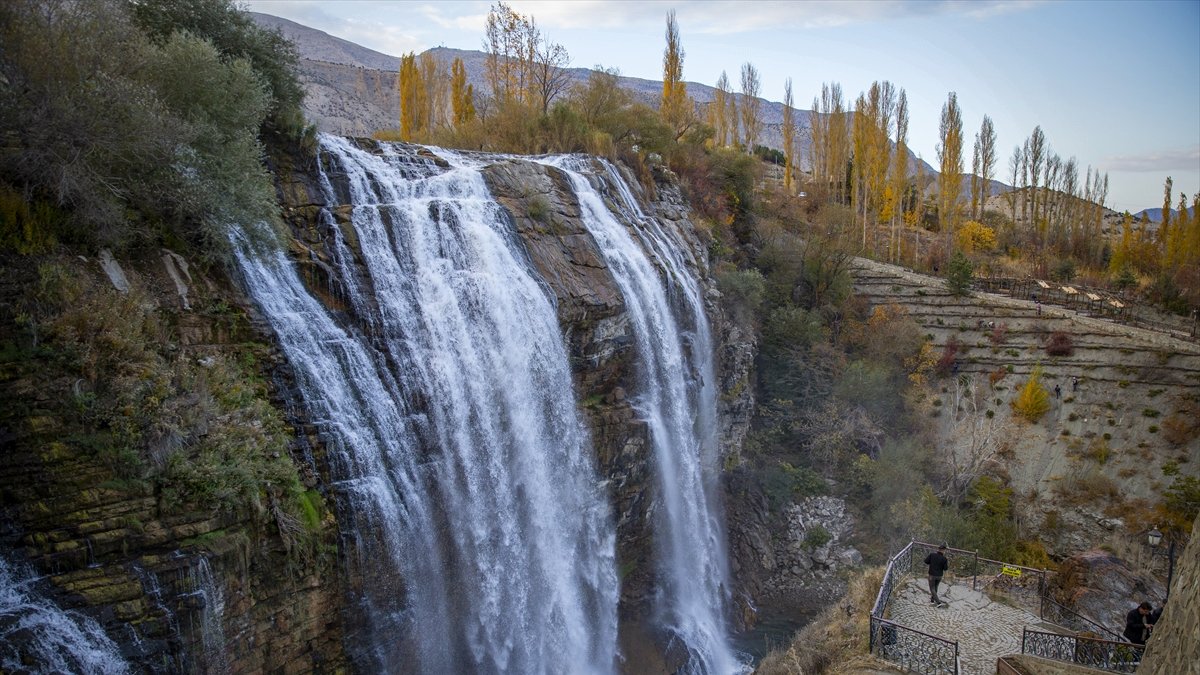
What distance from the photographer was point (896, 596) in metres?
14.5

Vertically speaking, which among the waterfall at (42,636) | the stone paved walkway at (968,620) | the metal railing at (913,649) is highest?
the waterfall at (42,636)

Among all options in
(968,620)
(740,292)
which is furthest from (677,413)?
(968,620)

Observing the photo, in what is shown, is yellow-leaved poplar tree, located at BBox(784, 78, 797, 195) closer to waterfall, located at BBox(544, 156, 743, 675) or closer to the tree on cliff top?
the tree on cliff top

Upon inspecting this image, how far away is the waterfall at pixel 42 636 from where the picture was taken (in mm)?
7715

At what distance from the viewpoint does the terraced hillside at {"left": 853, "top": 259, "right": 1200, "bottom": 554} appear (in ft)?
82.2

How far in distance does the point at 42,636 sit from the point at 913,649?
12.1 meters

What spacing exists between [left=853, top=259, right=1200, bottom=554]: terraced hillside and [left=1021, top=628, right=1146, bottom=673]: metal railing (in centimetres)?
1455

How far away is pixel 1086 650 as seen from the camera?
11.5 m

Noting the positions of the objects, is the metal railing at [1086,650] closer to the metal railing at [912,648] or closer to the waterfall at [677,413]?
the metal railing at [912,648]

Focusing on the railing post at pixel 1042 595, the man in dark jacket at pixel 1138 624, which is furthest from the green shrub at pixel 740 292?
the man in dark jacket at pixel 1138 624

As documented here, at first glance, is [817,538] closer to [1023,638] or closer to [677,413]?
[677,413]

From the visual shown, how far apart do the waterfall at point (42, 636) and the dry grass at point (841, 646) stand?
10.9 meters

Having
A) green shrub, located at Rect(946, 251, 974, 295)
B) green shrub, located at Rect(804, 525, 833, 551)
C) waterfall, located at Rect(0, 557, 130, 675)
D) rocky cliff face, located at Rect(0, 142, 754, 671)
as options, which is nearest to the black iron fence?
green shrub, located at Rect(804, 525, 833, 551)

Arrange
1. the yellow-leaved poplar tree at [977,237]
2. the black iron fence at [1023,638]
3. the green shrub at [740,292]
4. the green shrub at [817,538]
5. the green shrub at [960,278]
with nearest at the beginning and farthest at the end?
the black iron fence at [1023,638] < the green shrub at [817,538] < the green shrub at [740,292] < the green shrub at [960,278] < the yellow-leaved poplar tree at [977,237]
